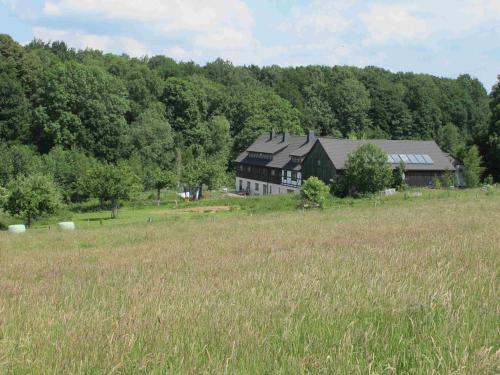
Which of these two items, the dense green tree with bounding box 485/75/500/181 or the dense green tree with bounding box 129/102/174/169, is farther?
the dense green tree with bounding box 129/102/174/169

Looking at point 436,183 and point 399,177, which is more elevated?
point 399,177

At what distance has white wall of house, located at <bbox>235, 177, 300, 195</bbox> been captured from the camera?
67056 millimetres

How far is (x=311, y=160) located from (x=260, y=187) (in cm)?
1391

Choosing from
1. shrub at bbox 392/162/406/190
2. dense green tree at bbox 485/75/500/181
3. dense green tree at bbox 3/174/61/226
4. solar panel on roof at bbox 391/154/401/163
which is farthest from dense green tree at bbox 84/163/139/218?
dense green tree at bbox 485/75/500/181

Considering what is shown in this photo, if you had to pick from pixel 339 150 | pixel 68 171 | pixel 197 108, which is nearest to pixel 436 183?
pixel 339 150

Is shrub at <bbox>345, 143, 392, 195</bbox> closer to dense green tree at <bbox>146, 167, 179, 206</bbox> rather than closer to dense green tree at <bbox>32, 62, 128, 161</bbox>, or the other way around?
dense green tree at <bbox>146, 167, 179, 206</bbox>

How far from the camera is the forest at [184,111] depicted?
206 feet

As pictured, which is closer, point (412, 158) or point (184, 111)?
point (412, 158)

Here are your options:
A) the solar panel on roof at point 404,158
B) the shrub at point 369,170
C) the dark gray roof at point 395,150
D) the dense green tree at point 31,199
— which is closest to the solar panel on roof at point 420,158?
the dark gray roof at point 395,150

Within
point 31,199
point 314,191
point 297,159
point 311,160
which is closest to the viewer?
point 31,199

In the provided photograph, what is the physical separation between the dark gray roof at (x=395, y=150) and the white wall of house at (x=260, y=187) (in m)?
8.24

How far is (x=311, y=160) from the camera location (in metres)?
60.9

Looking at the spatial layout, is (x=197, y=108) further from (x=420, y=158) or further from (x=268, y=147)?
(x=420, y=158)

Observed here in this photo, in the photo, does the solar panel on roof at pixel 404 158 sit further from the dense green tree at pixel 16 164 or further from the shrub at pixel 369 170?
the dense green tree at pixel 16 164
